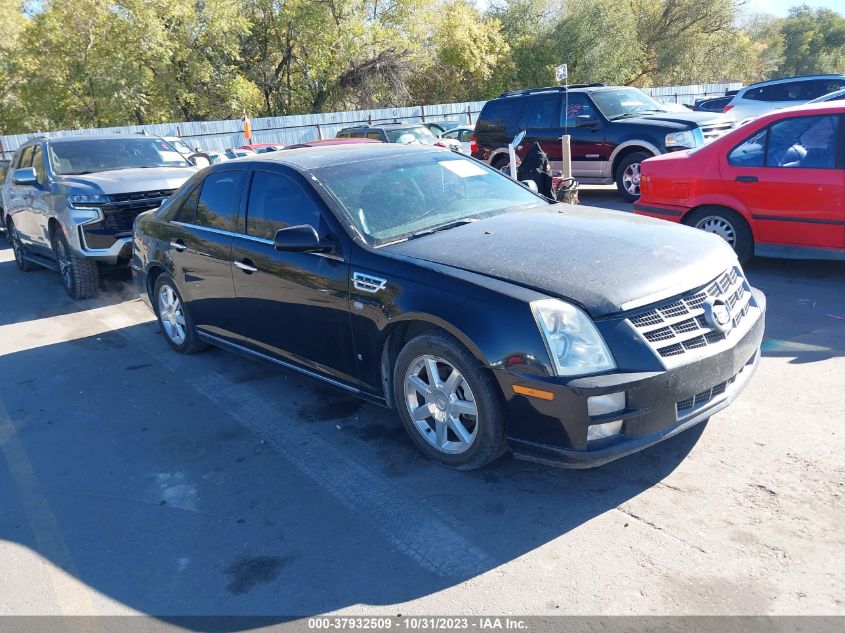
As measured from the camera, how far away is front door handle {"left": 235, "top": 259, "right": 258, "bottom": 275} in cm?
489

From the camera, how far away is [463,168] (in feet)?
16.8

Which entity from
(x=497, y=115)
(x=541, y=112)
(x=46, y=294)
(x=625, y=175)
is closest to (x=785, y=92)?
(x=541, y=112)

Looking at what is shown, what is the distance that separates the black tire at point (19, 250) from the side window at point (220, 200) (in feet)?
21.1

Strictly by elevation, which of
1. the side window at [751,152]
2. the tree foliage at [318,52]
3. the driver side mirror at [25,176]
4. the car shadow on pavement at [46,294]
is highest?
the tree foliage at [318,52]

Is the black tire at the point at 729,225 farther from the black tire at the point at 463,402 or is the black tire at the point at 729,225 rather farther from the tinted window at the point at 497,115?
the tinted window at the point at 497,115

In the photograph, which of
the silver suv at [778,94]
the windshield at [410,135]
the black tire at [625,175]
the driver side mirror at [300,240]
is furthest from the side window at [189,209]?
the silver suv at [778,94]

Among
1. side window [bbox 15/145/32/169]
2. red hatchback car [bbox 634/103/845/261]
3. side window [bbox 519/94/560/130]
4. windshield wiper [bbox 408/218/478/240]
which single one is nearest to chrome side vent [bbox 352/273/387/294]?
windshield wiper [bbox 408/218/478/240]

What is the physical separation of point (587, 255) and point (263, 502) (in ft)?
7.13

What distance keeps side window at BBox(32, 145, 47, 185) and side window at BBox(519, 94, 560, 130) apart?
7980 millimetres

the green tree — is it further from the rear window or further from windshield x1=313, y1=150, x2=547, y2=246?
windshield x1=313, y1=150, x2=547, y2=246

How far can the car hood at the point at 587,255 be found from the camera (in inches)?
133

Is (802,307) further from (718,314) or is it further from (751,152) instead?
(718,314)

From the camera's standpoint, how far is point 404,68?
37.0 metres

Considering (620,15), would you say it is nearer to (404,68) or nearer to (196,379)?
(404,68)
